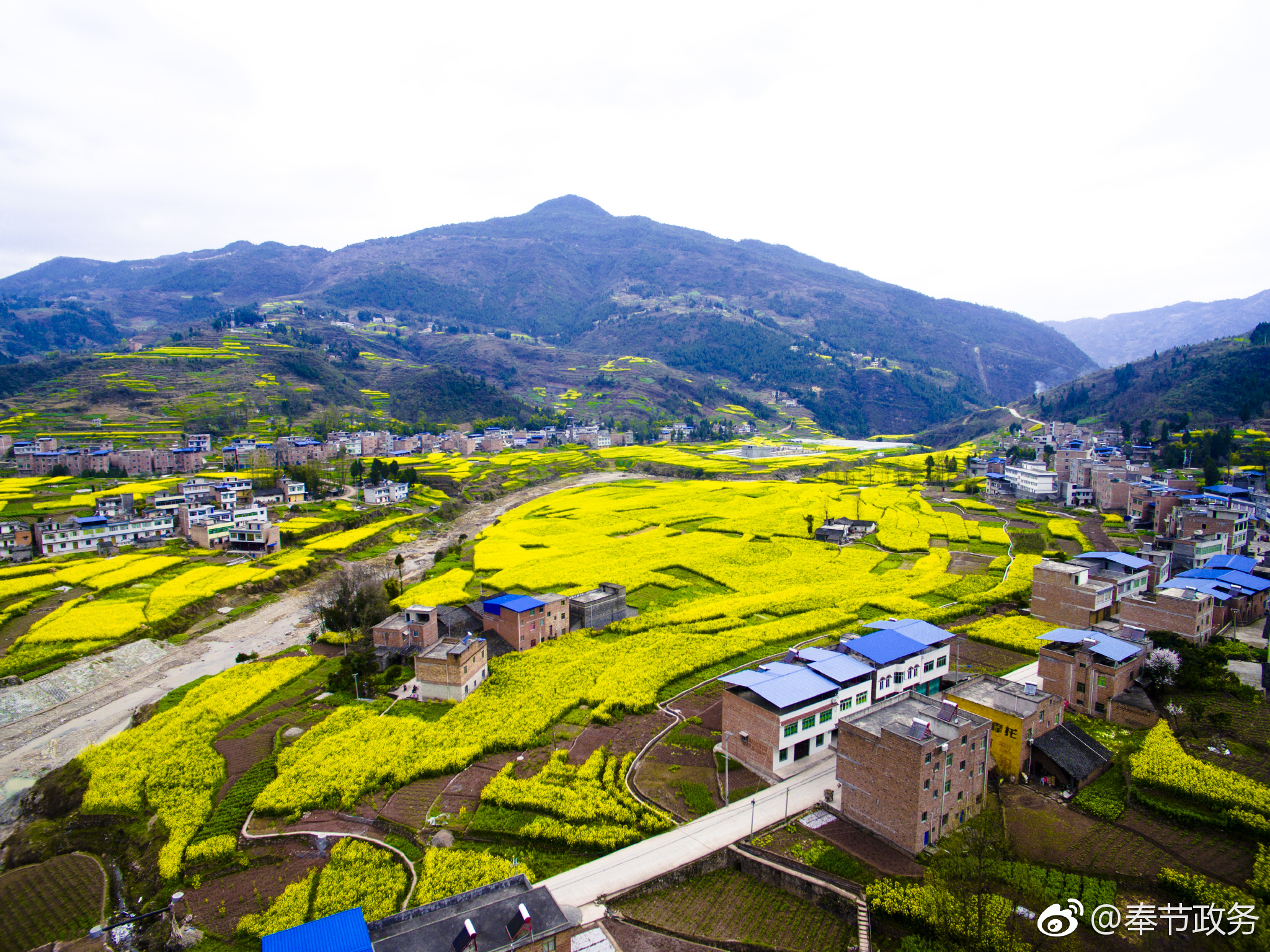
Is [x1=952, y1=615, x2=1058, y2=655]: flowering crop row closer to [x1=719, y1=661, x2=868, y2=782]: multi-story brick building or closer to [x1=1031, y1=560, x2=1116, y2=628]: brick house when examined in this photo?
[x1=1031, y1=560, x2=1116, y2=628]: brick house

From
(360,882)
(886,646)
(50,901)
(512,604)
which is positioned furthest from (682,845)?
(50,901)

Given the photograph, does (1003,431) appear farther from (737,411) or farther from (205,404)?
(205,404)

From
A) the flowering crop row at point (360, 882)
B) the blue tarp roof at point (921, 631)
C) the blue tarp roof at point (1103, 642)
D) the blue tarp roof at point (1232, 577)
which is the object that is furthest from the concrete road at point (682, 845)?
the blue tarp roof at point (1232, 577)

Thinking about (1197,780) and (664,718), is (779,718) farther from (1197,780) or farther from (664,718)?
(1197,780)

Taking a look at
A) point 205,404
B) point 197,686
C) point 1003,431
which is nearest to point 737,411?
point 1003,431

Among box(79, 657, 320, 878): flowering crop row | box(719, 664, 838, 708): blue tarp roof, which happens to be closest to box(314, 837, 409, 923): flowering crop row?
box(79, 657, 320, 878): flowering crop row

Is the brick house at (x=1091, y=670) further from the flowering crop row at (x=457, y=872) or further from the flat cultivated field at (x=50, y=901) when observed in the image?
the flat cultivated field at (x=50, y=901)

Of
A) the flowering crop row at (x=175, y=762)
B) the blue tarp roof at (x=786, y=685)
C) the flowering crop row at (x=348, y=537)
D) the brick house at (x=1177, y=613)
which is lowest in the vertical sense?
the flowering crop row at (x=175, y=762)
